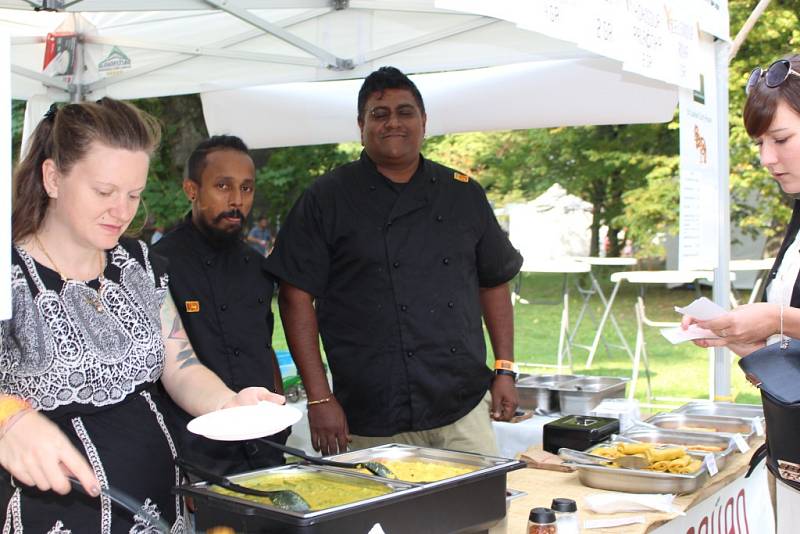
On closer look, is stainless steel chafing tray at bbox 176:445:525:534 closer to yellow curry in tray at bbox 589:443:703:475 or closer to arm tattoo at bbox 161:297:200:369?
arm tattoo at bbox 161:297:200:369

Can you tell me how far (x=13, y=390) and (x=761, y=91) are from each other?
66.1 inches

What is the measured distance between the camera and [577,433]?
2498mm

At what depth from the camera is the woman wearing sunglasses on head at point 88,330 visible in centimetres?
155

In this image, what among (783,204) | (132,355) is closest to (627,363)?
(783,204)

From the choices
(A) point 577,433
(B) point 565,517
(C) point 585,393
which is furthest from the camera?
(C) point 585,393

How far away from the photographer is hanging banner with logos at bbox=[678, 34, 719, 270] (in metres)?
2.98

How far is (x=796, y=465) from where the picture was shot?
69.5 inches

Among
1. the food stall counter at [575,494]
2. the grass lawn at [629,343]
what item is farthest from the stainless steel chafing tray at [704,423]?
the grass lawn at [629,343]

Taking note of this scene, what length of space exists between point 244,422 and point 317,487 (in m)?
0.25

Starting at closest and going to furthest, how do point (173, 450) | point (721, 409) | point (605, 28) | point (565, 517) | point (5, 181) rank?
point (5, 181) < point (565, 517) < point (173, 450) < point (605, 28) < point (721, 409)

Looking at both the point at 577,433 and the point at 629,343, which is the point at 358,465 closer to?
the point at 577,433

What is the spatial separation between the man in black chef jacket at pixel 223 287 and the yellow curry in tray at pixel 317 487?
30.4 inches

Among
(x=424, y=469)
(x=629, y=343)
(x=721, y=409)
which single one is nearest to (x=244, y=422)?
(x=424, y=469)

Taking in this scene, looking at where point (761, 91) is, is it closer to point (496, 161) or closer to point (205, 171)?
point (205, 171)
